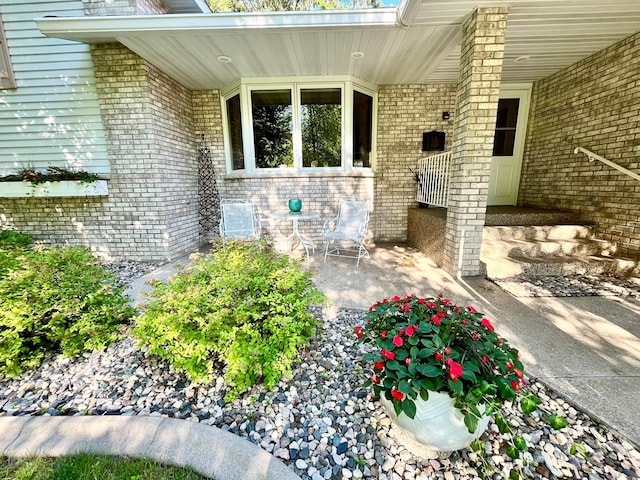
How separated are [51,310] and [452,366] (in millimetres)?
2360

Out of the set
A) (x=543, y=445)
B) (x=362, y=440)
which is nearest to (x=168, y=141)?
(x=362, y=440)

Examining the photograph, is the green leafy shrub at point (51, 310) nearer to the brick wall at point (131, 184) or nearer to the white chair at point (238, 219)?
the brick wall at point (131, 184)

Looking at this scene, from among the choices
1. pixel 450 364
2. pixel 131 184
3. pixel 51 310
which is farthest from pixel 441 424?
pixel 131 184

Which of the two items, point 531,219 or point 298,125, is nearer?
point 531,219

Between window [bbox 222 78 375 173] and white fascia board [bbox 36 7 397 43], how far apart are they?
1.56 meters

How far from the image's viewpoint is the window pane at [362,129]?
473 cm

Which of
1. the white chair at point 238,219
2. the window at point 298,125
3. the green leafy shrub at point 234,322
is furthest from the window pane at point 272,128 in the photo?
the green leafy shrub at point 234,322

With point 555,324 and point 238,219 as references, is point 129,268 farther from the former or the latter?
point 555,324

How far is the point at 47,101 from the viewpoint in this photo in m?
3.95

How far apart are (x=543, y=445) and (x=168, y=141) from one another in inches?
200

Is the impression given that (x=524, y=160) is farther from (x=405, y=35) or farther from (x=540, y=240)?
(x=405, y=35)

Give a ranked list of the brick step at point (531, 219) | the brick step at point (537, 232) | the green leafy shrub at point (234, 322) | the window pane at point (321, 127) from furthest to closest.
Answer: the window pane at point (321, 127) → the brick step at point (531, 219) → the brick step at point (537, 232) → the green leafy shrub at point (234, 322)

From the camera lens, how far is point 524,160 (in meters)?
4.96

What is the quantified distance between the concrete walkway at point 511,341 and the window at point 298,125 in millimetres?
2493
